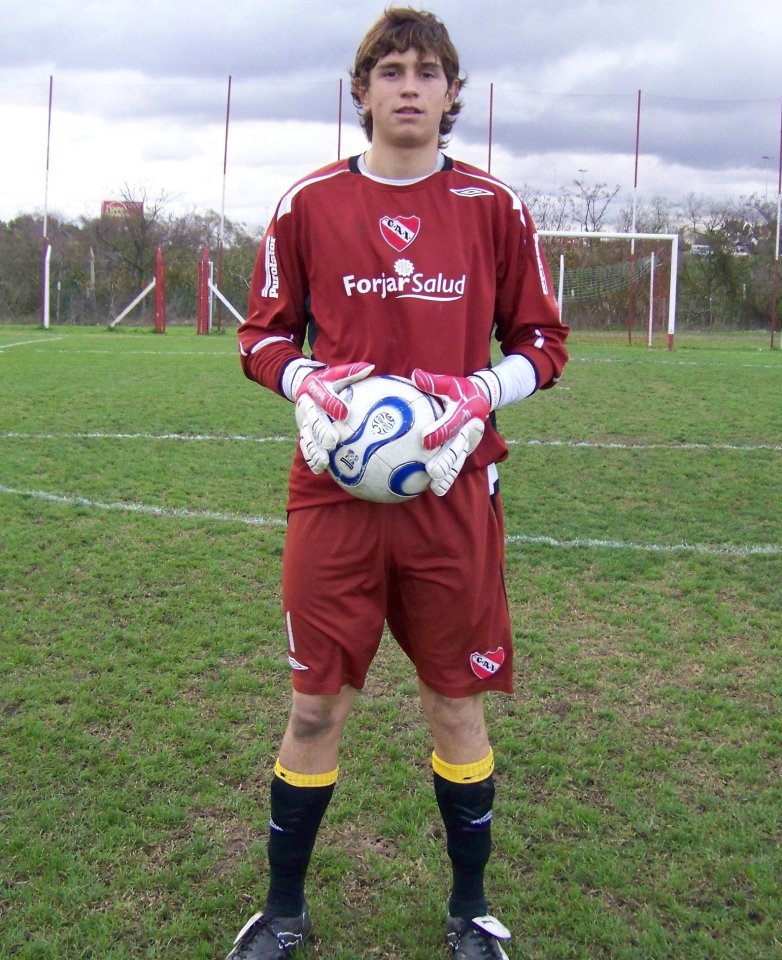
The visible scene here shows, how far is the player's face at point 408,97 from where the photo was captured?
222 centimetres

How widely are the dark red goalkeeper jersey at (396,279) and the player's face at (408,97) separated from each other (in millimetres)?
103

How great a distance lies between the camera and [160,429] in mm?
9086

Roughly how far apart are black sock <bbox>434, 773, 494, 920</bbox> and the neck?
1441 mm

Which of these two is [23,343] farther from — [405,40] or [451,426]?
[451,426]

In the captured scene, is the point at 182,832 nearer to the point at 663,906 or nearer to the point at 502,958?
the point at 502,958

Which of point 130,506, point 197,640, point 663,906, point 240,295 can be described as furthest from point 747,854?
point 240,295

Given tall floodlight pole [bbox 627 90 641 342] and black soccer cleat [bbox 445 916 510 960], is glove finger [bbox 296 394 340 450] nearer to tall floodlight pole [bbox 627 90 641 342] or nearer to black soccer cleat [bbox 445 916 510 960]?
black soccer cleat [bbox 445 916 510 960]

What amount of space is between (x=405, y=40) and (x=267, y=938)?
2122 mm

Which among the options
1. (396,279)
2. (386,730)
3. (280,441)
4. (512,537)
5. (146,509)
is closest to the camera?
(396,279)

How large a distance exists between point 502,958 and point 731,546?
12.2 feet

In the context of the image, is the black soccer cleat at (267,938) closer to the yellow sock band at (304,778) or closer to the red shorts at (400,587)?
the yellow sock band at (304,778)

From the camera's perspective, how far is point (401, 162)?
2256 millimetres

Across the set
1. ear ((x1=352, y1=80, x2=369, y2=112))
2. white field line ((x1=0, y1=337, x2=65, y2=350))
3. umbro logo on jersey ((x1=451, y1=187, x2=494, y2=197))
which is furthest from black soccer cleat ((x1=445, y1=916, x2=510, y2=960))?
white field line ((x1=0, y1=337, x2=65, y2=350))

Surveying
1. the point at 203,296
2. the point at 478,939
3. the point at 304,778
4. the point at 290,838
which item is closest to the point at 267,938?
the point at 290,838
